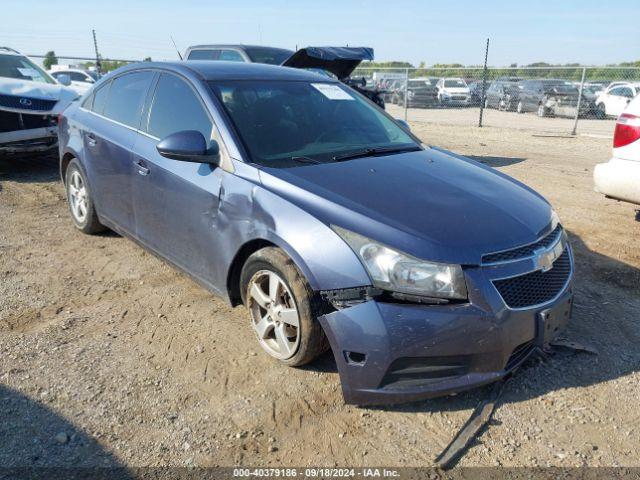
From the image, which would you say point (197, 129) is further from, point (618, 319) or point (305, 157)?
point (618, 319)

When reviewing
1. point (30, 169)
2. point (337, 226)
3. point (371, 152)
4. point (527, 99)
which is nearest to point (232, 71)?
point (371, 152)

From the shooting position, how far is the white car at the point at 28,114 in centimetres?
712

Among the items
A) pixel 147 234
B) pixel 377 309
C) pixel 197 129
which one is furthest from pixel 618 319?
pixel 147 234

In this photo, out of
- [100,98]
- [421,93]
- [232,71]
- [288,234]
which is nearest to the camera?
[288,234]

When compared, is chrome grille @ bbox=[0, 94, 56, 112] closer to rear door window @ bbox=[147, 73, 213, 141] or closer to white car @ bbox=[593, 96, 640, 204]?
rear door window @ bbox=[147, 73, 213, 141]

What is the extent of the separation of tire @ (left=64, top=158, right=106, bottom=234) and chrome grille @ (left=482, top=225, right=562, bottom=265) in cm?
366

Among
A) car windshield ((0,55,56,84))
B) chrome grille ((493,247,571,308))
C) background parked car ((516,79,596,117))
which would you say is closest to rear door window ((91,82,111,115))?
chrome grille ((493,247,571,308))

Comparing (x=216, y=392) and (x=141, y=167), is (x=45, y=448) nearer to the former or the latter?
(x=216, y=392)

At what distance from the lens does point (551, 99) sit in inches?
Result: 763

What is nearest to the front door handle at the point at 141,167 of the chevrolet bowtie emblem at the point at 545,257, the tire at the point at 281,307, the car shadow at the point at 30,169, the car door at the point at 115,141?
the car door at the point at 115,141

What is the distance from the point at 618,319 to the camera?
3.58 meters

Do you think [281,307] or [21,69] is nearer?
[281,307]

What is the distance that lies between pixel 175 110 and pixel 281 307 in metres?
1.69

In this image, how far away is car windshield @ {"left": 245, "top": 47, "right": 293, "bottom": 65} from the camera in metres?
9.76
